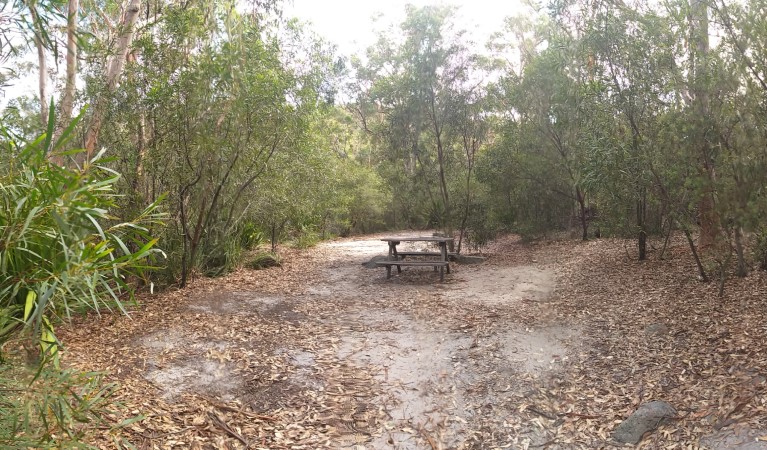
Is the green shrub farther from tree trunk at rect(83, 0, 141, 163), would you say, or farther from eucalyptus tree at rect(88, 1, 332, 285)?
tree trunk at rect(83, 0, 141, 163)

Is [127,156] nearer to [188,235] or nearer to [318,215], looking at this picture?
[188,235]

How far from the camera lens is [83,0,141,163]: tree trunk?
645 centimetres

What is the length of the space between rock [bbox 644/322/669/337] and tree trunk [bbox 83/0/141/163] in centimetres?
652

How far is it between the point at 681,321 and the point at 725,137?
81.6 inches

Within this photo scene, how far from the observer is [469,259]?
11117 millimetres

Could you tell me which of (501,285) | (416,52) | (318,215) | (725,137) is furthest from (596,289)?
(318,215)

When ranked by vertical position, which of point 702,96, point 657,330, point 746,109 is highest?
point 702,96

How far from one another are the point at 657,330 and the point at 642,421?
187 centimetres

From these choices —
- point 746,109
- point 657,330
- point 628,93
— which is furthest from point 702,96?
point 657,330

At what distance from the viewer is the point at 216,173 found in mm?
7117

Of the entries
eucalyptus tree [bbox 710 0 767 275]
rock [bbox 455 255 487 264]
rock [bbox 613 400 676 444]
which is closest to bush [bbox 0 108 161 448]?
rock [bbox 613 400 676 444]

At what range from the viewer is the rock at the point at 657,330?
4.79 meters

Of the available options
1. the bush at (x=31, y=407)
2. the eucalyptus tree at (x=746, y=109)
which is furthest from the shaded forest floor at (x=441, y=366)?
the eucalyptus tree at (x=746, y=109)

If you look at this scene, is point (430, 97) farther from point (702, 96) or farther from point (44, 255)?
point (44, 255)
